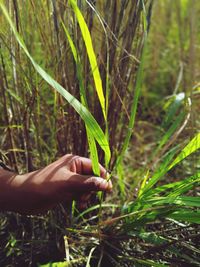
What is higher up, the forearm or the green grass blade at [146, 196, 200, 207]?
the forearm

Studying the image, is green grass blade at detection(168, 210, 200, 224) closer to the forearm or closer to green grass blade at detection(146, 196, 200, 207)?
green grass blade at detection(146, 196, 200, 207)

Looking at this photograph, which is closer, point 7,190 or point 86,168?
point 7,190

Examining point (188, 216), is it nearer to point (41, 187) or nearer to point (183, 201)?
point (183, 201)

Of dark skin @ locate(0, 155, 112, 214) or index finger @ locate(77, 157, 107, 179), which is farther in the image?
index finger @ locate(77, 157, 107, 179)

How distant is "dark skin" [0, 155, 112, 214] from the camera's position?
0.80 metres

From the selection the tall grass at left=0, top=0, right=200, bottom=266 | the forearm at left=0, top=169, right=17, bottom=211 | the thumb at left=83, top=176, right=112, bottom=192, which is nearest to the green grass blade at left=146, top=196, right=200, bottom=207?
the tall grass at left=0, top=0, right=200, bottom=266

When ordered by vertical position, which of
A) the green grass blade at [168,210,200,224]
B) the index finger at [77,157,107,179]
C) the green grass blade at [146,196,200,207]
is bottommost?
the green grass blade at [168,210,200,224]

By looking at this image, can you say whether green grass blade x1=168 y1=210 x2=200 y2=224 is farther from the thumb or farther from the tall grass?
the thumb

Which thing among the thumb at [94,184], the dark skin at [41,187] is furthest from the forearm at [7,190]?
the thumb at [94,184]

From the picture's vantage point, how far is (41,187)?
0.80m

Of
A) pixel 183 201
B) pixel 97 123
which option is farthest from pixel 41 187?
pixel 183 201

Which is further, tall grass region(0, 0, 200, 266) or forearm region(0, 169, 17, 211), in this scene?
tall grass region(0, 0, 200, 266)

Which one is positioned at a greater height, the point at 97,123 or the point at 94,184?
the point at 97,123

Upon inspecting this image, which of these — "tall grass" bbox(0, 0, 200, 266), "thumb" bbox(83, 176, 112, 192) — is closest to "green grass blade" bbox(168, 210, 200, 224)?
"tall grass" bbox(0, 0, 200, 266)
